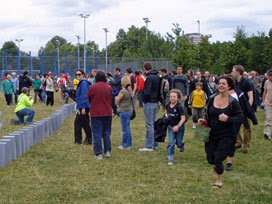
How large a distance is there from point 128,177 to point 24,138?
12.0 feet

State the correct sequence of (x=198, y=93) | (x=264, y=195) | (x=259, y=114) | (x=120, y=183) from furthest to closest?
(x=259, y=114) → (x=198, y=93) → (x=120, y=183) → (x=264, y=195)

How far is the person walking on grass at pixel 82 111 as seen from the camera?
13.1m

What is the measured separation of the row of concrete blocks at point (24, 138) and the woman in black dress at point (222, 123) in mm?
4105

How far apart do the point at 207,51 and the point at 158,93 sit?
38.6 metres

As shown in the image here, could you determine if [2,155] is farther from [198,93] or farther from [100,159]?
[198,93]

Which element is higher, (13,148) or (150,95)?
(150,95)

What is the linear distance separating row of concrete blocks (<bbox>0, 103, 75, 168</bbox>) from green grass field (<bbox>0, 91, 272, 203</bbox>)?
0.17 metres

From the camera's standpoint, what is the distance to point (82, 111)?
13.2m

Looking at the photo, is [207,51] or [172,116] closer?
[172,116]

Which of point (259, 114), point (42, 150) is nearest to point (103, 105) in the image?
point (42, 150)

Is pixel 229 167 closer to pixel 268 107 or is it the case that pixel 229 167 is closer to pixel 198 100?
pixel 268 107

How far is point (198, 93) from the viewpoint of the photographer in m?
15.9

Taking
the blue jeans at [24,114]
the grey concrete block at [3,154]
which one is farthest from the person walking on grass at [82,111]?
the blue jeans at [24,114]

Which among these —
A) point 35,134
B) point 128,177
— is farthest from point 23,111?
point 128,177
